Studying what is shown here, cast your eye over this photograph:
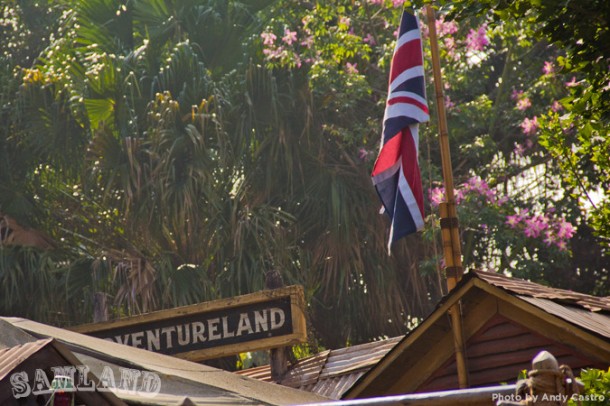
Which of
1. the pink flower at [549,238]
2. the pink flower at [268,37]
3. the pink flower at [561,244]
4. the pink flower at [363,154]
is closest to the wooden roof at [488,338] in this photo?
the pink flower at [549,238]

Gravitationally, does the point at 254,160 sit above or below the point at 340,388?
above

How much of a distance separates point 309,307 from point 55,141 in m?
4.99

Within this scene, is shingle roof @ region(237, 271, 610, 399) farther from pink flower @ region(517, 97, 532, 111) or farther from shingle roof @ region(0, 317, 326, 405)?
pink flower @ region(517, 97, 532, 111)

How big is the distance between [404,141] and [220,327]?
2.61m

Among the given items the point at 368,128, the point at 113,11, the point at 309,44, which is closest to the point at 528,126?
the point at 368,128

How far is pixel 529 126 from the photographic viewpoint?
1543 cm

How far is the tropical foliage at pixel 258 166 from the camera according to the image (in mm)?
15766

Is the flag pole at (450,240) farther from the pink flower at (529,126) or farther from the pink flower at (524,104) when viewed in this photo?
the pink flower at (524,104)

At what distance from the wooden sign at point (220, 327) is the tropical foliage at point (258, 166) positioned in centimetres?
385

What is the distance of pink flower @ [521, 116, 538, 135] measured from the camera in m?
15.4

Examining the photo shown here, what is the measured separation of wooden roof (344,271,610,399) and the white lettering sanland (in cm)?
192

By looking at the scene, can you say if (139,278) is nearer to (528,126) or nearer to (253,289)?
(253,289)

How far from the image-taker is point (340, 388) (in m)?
10.6

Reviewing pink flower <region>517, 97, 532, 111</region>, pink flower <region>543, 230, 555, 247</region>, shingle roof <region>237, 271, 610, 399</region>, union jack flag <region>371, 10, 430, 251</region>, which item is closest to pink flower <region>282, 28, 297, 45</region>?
pink flower <region>517, 97, 532, 111</region>
